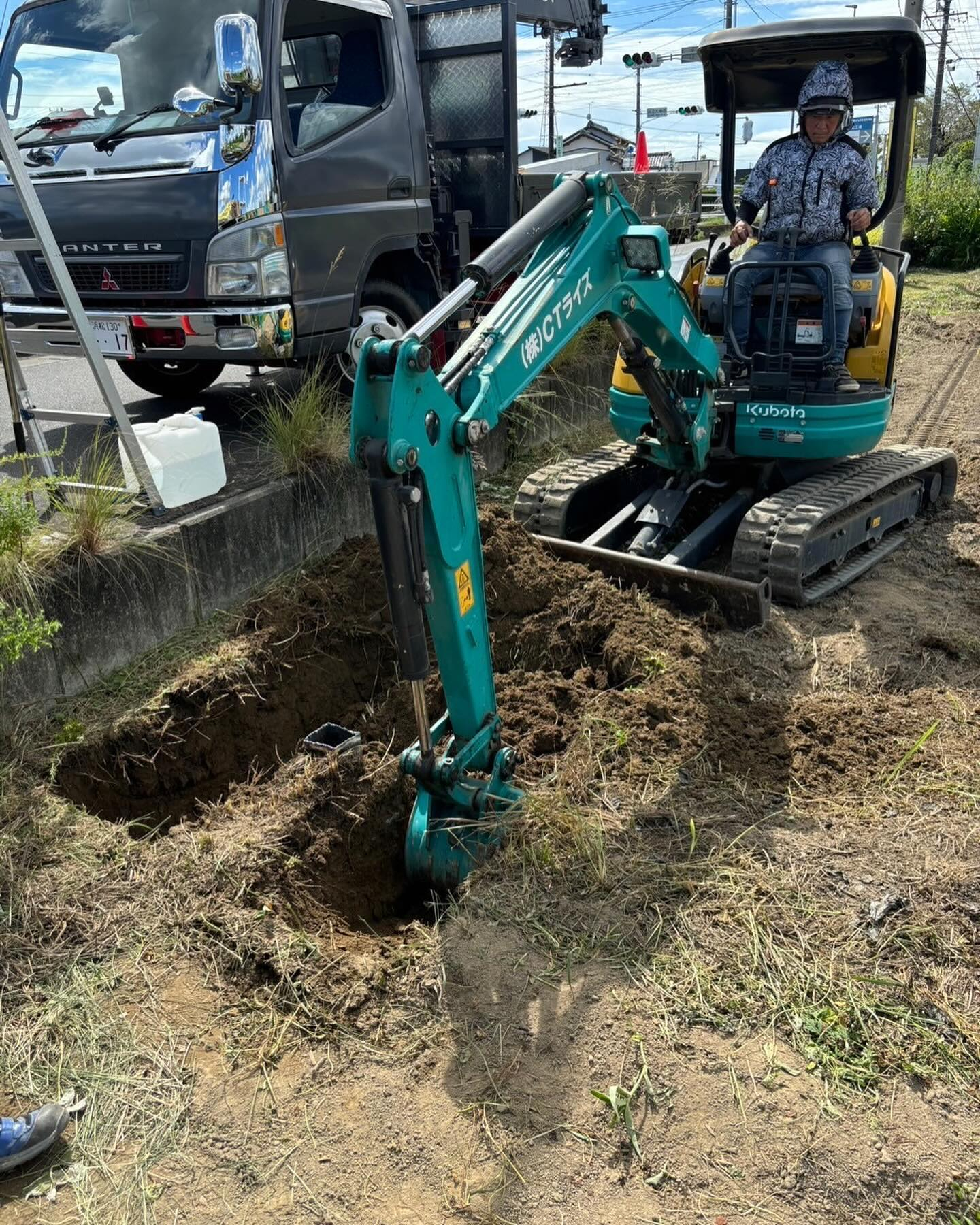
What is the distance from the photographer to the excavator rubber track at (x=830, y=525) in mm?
5121

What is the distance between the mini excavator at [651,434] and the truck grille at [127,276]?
84.0 inches

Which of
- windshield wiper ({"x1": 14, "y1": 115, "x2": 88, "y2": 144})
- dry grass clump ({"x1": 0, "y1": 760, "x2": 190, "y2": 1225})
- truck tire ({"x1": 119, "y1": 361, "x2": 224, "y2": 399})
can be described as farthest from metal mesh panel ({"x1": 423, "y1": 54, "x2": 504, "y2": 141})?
dry grass clump ({"x1": 0, "y1": 760, "x2": 190, "y2": 1225})

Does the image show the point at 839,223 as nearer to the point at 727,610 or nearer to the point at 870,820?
the point at 727,610

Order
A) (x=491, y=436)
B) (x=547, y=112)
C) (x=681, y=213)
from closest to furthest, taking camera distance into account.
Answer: (x=491, y=436)
(x=681, y=213)
(x=547, y=112)

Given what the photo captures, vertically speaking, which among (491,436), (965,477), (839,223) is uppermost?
(839,223)

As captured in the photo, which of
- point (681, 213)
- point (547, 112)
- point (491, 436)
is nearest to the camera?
point (491, 436)

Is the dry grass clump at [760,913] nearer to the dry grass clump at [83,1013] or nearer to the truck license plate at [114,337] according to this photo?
the dry grass clump at [83,1013]

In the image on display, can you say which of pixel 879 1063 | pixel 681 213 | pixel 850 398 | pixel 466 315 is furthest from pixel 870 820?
pixel 681 213

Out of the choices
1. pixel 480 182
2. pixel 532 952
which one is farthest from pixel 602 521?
pixel 532 952

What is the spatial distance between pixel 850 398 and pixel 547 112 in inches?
1483

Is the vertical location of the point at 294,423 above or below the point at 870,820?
above

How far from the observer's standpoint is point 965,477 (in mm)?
7219

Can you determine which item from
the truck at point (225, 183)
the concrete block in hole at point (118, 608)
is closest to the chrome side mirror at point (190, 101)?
the truck at point (225, 183)

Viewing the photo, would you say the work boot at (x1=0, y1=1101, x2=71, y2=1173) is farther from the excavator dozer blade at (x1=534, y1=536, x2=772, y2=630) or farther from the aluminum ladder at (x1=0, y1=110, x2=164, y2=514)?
the excavator dozer blade at (x1=534, y1=536, x2=772, y2=630)
